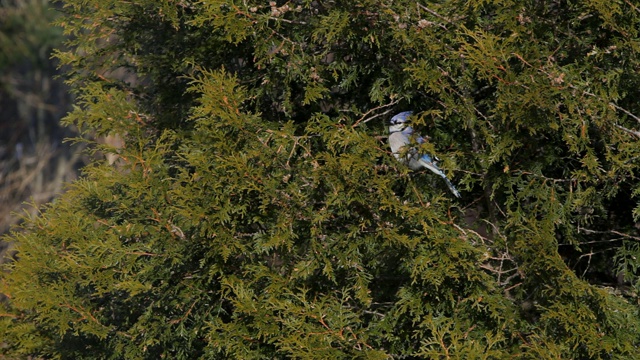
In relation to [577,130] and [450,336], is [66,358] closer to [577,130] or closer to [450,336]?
[450,336]

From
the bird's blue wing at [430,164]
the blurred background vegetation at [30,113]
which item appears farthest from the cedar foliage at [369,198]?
the blurred background vegetation at [30,113]

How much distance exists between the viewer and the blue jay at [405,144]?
139 inches

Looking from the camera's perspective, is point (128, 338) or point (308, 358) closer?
point (308, 358)

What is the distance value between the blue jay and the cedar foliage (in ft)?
0.23

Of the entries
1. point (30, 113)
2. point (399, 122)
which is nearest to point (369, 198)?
point (399, 122)

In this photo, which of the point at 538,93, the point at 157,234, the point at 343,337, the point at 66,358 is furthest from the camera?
the point at 66,358

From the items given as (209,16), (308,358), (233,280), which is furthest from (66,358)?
(209,16)

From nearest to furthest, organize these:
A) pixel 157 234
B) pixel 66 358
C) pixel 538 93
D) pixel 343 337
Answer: pixel 538 93 < pixel 343 337 < pixel 157 234 < pixel 66 358

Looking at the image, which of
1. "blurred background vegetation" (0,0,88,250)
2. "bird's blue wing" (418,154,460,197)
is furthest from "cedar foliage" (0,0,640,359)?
"blurred background vegetation" (0,0,88,250)

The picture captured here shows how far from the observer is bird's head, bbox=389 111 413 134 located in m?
3.62

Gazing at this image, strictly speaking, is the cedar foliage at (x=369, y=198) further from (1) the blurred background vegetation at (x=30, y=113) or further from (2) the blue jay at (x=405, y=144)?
(1) the blurred background vegetation at (x=30, y=113)

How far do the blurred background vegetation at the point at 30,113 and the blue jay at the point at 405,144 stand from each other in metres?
7.50

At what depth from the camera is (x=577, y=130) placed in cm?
333

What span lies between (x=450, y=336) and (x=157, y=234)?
1480mm
